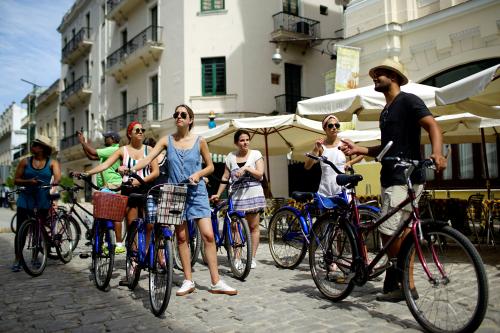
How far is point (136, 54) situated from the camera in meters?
23.8

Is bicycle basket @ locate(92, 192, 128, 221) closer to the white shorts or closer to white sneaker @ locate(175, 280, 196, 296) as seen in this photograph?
white sneaker @ locate(175, 280, 196, 296)

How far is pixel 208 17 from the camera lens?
21.2 meters

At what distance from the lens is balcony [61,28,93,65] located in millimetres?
32031

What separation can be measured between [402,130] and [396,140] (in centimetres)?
10

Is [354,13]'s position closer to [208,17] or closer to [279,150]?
[279,150]

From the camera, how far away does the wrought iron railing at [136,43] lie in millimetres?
22914

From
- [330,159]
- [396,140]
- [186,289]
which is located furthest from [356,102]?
[186,289]

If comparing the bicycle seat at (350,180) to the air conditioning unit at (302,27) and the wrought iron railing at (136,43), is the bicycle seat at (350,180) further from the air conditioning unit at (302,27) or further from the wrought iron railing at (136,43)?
the wrought iron railing at (136,43)

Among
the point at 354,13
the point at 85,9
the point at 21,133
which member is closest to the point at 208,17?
the point at 354,13

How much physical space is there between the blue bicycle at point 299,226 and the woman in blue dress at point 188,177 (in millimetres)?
1232

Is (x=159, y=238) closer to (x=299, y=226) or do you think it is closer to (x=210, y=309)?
(x=210, y=309)

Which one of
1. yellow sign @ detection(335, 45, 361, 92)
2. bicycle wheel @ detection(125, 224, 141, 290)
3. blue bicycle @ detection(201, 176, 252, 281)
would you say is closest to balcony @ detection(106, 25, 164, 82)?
yellow sign @ detection(335, 45, 361, 92)

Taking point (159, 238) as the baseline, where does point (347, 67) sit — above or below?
above

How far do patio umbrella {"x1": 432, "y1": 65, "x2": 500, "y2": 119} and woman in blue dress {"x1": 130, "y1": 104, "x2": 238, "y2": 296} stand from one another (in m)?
3.05
